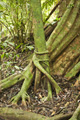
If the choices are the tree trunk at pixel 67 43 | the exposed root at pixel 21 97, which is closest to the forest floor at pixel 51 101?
the exposed root at pixel 21 97

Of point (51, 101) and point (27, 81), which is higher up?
point (27, 81)

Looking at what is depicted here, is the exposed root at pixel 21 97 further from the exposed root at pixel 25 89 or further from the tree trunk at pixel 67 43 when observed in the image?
the tree trunk at pixel 67 43

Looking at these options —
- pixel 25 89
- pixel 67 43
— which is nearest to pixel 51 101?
pixel 25 89

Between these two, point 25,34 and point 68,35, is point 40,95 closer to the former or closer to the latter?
point 68,35

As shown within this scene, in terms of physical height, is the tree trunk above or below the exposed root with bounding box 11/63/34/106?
above

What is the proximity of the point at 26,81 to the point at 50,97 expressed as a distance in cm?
65

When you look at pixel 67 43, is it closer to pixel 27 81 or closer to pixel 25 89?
pixel 27 81

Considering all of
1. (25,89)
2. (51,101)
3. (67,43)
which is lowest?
(51,101)

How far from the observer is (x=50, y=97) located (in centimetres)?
341

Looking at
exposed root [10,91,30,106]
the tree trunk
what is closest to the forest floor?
exposed root [10,91,30,106]

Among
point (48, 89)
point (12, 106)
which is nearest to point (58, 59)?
point (48, 89)

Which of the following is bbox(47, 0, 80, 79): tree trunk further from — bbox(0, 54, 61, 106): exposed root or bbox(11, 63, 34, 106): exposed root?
bbox(11, 63, 34, 106): exposed root

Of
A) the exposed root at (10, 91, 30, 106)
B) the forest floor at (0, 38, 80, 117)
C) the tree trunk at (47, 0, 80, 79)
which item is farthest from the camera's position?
the tree trunk at (47, 0, 80, 79)

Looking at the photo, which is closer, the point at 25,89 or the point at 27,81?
the point at 25,89
